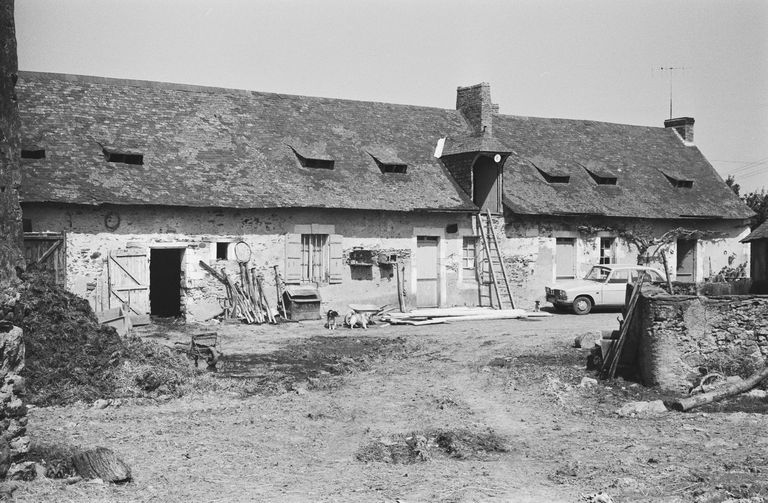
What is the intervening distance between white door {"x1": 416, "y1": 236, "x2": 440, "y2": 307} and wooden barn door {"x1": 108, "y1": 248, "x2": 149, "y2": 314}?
814cm

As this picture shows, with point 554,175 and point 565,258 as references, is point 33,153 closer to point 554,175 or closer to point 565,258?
point 554,175

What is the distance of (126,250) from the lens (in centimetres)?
2023

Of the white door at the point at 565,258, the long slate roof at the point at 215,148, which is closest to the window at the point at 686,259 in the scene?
the white door at the point at 565,258

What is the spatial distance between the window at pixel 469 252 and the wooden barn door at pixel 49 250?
11.8 meters

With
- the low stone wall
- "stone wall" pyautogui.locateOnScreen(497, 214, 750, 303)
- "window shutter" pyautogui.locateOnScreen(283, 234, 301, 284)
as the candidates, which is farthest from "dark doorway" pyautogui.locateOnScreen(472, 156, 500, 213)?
the low stone wall

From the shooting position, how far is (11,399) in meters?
7.43

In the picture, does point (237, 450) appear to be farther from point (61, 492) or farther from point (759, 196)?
point (759, 196)

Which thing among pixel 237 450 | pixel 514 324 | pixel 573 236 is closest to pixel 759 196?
pixel 573 236

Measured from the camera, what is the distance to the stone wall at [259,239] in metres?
19.8

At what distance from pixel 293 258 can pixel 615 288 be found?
951 cm

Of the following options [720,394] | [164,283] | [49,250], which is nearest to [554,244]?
[164,283]

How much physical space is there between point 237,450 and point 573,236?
18800 mm

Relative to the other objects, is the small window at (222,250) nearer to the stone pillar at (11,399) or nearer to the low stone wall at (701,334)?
the low stone wall at (701,334)

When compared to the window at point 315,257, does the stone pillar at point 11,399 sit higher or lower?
lower
